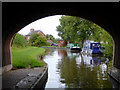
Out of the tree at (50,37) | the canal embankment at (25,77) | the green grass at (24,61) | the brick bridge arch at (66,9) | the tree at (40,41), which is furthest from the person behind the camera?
the tree at (50,37)

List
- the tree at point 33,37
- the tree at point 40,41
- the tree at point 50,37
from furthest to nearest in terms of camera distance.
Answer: the tree at point 50,37, the tree at point 33,37, the tree at point 40,41

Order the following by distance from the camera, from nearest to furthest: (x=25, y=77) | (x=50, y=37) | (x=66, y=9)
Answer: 1. (x=25, y=77)
2. (x=66, y=9)
3. (x=50, y=37)

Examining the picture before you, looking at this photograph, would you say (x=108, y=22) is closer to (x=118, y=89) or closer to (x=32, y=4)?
(x=118, y=89)

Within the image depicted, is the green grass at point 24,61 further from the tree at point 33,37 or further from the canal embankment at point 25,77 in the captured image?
the tree at point 33,37

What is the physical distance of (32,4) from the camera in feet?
24.1

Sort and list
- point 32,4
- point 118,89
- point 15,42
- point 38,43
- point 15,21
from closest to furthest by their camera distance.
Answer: point 32,4
point 118,89
point 15,21
point 15,42
point 38,43

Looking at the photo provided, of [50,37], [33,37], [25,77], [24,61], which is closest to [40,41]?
[33,37]

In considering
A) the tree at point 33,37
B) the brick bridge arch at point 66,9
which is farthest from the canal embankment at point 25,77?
the tree at point 33,37

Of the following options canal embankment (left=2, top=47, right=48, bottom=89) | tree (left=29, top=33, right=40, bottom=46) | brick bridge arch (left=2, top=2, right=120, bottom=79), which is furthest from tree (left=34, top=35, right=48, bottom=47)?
brick bridge arch (left=2, top=2, right=120, bottom=79)

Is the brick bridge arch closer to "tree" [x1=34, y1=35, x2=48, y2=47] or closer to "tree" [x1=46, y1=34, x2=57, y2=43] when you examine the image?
"tree" [x1=34, y1=35, x2=48, y2=47]

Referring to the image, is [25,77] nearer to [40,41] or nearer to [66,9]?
[66,9]

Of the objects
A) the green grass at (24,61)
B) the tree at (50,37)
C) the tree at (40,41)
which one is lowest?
the green grass at (24,61)

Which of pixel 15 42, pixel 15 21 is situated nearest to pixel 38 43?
pixel 15 42

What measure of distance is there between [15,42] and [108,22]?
12505 millimetres
